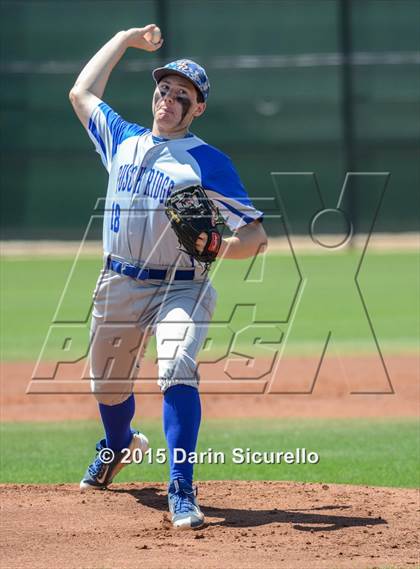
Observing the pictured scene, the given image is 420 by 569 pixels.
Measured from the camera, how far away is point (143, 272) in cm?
Answer: 486

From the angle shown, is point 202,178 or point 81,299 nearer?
point 202,178

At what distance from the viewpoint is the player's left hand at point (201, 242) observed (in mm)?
4484

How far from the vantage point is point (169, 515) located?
185 inches

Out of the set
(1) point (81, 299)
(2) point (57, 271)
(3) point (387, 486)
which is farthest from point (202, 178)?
(2) point (57, 271)

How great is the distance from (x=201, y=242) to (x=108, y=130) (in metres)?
0.97

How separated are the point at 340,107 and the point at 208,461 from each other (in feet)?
54.0

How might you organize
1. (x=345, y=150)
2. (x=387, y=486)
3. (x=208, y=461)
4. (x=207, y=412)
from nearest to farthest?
(x=387, y=486)
(x=208, y=461)
(x=207, y=412)
(x=345, y=150)

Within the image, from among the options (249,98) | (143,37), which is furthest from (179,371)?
(249,98)

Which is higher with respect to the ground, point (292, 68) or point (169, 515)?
→ point (292, 68)

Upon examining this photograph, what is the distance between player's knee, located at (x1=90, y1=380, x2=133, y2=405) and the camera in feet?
16.9

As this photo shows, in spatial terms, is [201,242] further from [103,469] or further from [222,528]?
[103,469]

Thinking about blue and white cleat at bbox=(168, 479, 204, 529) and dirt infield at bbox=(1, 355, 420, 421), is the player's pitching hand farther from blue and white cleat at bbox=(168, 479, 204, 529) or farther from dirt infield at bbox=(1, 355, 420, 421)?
dirt infield at bbox=(1, 355, 420, 421)

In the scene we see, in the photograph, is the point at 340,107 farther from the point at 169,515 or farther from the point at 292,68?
the point at 169,515

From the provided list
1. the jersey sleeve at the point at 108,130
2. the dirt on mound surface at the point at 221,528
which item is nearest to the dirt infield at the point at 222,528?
the dirt on mound surface at the point at 221,528
